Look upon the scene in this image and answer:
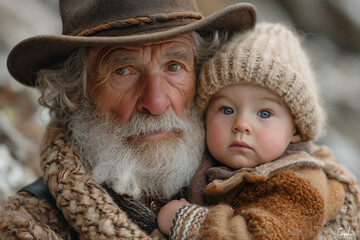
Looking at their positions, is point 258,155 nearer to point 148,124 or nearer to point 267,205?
point 267,205

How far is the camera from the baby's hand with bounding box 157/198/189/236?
7.56 feet

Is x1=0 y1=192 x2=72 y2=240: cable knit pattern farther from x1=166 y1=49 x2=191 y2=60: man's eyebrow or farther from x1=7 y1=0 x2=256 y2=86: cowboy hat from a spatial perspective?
x1=166 y1=49 x2=191 y2=60: man's eyebrow

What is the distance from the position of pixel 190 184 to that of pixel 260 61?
3.08 feet

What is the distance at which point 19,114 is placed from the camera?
612 cm

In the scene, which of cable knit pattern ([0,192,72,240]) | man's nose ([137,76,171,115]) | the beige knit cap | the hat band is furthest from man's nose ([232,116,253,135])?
cable knit pattern ([0,192,72,240])

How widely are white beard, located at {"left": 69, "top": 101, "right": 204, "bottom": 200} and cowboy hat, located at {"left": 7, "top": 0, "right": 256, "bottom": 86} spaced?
0.54m

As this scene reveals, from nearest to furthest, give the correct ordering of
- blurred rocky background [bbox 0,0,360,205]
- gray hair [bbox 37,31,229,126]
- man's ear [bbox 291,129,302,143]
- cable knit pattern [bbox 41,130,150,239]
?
1. cable knit pattern [bbox 41,130,150,239]
2. man's ear [bbox 291,129,302,143]
3. gray hair [bbox 37,31,229,126]
4. blurred rocky background [bbox 0,0,360,205]

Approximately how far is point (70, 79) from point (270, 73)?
145cm

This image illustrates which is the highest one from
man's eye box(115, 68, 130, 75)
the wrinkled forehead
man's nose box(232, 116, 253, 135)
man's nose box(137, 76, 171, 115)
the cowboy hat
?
the cowboy hat

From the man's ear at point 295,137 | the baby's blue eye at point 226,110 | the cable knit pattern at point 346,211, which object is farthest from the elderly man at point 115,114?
the cable knit pattern at point 346,211

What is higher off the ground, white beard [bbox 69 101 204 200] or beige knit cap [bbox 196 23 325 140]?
beige knit cap [bbox 196 23 325 140]

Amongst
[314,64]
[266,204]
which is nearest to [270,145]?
[266,204]

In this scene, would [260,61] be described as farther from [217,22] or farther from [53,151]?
[53,151]

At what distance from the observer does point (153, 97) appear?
→ 95.3 inches
